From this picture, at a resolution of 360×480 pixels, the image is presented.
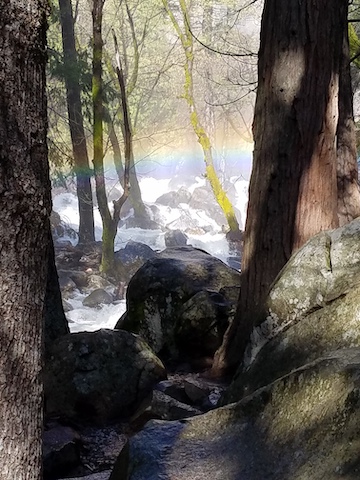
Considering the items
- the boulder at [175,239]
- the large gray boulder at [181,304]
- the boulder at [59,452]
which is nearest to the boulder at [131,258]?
the boulder at [175,239]

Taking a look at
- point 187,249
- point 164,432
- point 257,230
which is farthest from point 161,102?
point 164,432

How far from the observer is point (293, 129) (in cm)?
478

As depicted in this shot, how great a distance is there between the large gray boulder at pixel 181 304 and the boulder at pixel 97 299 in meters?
6.66

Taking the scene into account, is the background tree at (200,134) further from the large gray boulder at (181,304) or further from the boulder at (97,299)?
the large gray boulder at (181,304)

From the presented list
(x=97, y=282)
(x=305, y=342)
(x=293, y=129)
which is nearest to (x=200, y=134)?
(x=97, y=282)

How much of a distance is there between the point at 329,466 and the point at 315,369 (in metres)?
0.50

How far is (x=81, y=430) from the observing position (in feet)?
15.8

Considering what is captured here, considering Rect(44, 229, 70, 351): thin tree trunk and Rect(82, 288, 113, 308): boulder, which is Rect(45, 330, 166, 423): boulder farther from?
Rect(82, 288, 113, 308): boulder

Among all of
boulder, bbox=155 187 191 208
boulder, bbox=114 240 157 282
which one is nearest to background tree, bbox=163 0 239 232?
boulder, bbox=114 240 157 282

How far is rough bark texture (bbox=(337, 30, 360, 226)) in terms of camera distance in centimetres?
641

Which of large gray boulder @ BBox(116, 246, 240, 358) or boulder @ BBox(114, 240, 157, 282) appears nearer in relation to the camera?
large gray boulder @ BBox(116, 246, 240, 358)

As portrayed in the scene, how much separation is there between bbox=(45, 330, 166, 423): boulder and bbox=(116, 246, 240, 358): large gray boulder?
1069 millimetres

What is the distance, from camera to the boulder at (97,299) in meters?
13.9

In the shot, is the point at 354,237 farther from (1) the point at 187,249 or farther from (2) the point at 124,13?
(2) the point at 124,13
